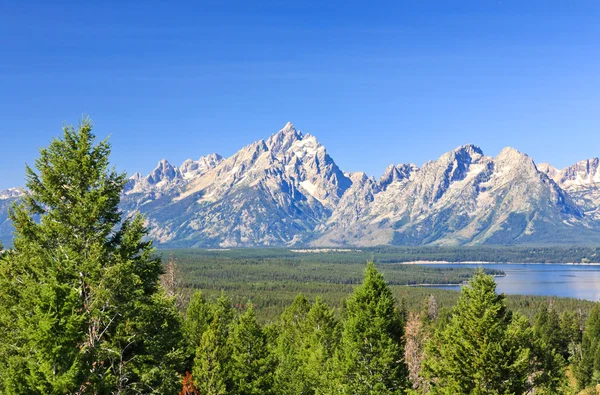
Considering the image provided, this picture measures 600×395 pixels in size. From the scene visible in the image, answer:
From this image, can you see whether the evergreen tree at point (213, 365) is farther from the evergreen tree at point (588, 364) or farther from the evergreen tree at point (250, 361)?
the evergreen tree at point (588, 364)

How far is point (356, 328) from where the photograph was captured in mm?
33406

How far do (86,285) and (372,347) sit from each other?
1727 cm

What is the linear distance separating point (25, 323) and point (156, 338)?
719 cm

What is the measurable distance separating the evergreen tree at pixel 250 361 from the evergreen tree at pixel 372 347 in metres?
15.3

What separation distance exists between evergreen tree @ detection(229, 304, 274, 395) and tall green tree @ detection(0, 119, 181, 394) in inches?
806

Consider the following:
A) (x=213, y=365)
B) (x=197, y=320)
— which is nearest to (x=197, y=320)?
(x=197, y=320)

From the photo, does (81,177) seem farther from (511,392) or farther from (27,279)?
(511,392)

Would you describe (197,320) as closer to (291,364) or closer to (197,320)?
(197,320)

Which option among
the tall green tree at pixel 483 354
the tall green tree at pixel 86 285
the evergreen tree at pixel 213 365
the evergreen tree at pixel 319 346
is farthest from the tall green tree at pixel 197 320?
the tall green tree at pixel 483 354

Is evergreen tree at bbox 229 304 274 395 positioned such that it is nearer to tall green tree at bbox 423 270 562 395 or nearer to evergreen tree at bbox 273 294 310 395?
evergreen tree at bbox 273 294 310 395

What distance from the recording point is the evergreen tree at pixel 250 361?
47094 millimetres

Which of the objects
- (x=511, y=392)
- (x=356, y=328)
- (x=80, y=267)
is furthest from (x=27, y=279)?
(x=511, y=392)

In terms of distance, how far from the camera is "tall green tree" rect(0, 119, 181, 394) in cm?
2056

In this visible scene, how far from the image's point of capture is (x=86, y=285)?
2416 centimetres
